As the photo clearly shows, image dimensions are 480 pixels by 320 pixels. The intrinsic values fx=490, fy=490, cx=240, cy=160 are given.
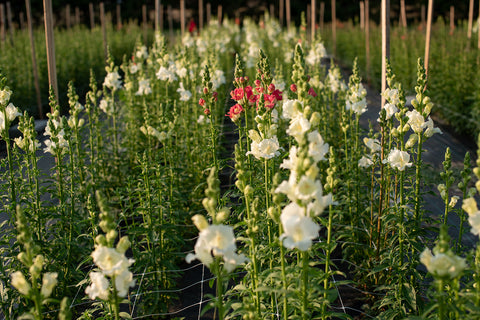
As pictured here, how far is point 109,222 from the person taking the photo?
2.01 m

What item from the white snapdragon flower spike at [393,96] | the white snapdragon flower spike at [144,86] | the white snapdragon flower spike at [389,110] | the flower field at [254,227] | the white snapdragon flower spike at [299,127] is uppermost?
the white snapdragon flower spike at [299,127]

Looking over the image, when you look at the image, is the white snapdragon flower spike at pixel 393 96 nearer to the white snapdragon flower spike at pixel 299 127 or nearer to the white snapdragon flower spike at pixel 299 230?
the white snapdragon flower spike at pixel 299 127

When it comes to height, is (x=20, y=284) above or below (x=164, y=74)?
below

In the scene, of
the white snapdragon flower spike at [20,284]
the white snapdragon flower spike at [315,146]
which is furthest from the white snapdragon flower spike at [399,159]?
the white snapdragon flower spike at [20,284]

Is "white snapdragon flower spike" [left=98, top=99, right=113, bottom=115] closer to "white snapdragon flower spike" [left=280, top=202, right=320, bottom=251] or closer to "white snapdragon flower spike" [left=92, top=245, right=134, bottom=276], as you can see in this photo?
"white snapdragon flower spike" [left=92, top=245, right=134, bottom=276]

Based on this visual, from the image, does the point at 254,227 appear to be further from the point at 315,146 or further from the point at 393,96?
the point at 393,96

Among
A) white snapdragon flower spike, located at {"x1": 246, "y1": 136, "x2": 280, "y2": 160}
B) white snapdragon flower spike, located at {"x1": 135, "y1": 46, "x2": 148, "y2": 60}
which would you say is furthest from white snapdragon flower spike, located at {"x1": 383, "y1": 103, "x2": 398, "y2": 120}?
white snapdragon flower spike, located at {"x1": 135, "y1": 46, "x2": 148, "y2": 60}

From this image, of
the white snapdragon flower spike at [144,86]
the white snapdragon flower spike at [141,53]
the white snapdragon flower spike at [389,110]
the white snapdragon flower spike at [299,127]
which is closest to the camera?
the white snapdragon flower spike at [299,127]

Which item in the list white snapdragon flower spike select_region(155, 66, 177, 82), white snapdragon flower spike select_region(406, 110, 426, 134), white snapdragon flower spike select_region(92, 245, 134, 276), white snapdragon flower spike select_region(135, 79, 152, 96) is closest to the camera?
white snapdragon flower spike select_region(92, 245, 134, 276)

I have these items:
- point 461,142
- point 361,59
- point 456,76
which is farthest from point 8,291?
point 361,59

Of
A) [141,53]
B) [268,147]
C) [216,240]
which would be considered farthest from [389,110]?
[141,53]

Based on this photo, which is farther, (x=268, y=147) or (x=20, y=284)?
(x=268, y=147)

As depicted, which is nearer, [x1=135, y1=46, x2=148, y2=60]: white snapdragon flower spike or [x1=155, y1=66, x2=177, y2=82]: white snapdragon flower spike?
[x1=155, y1=66, x2=177, y2=82]: white snapdragon flower spike

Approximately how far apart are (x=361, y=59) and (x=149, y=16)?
21.1 m
